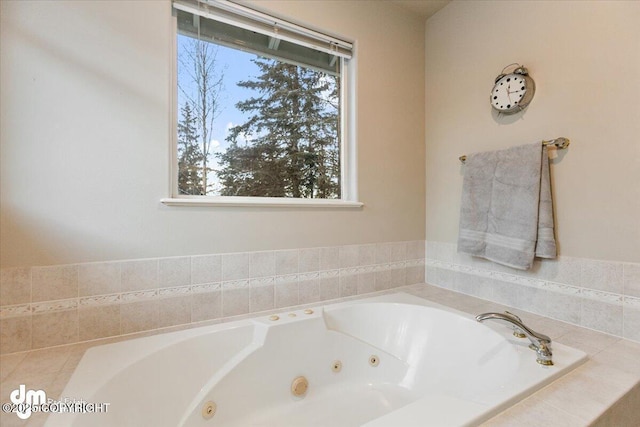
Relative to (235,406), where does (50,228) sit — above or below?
above

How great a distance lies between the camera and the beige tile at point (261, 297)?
1607 millimetres

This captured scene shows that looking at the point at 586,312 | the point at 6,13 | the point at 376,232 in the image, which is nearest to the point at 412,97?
the point at 376,232

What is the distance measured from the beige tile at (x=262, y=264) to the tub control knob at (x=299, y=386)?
551mm

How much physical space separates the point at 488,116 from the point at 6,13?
2.41 m

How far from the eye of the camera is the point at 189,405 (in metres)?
1.19

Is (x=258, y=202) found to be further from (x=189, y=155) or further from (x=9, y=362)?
(x=9, y=362)

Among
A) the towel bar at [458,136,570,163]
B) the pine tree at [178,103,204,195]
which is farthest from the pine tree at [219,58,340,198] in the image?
the towel bar at [458,136,570,163]

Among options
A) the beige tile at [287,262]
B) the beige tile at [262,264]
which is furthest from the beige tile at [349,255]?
the beige tile at [262,264]

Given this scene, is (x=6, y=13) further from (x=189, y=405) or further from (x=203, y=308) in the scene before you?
(x=189, y=405)

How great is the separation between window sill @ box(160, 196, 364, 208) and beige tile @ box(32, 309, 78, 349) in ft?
2.01

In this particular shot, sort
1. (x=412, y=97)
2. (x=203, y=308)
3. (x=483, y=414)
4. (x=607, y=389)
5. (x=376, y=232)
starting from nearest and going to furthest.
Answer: (x=483, y=414)
(x=607, y=389)
(x=203, y=308)
(x=376, y=232)
(x=412, y=97)

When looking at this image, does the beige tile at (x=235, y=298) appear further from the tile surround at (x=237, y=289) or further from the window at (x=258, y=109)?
the window at (x=258, y=109)

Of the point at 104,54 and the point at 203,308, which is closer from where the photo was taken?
the point at 104,54

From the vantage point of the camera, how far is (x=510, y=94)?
168cm
